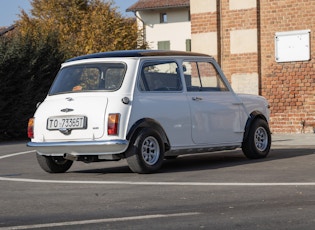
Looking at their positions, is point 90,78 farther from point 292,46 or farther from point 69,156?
point 292,46

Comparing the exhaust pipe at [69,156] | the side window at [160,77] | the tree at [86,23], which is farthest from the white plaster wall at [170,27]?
the exhaust pipe at [69,156]

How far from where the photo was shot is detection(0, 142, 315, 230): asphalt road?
795 cm

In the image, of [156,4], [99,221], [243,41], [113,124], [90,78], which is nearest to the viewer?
[99,221]

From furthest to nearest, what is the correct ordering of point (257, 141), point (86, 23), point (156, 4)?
point (156, 4), point (86, 23), point (257, 141)

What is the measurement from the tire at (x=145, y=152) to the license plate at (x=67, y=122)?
0.74 m

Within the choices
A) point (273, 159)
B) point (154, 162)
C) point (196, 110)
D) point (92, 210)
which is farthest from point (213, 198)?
point (273, 159)

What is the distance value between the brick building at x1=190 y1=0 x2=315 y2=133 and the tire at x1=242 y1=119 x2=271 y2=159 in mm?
8209

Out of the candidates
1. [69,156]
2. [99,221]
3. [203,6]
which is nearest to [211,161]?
[69,156]

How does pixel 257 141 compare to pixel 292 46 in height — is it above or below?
below

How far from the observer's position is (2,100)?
2533 cm

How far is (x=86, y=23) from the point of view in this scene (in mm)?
59750

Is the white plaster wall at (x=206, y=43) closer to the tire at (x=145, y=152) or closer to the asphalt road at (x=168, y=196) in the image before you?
the asphalt road at (x=168, y=196)

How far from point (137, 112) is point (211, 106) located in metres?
1.79

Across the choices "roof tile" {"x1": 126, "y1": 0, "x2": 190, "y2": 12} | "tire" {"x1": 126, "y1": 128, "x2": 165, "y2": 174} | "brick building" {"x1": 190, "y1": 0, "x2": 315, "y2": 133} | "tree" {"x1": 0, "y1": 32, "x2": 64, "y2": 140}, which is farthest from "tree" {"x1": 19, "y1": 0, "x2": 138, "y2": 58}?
"tire" {"x1": 126, "y1": 128, "x2": 165, "y2": 174}
